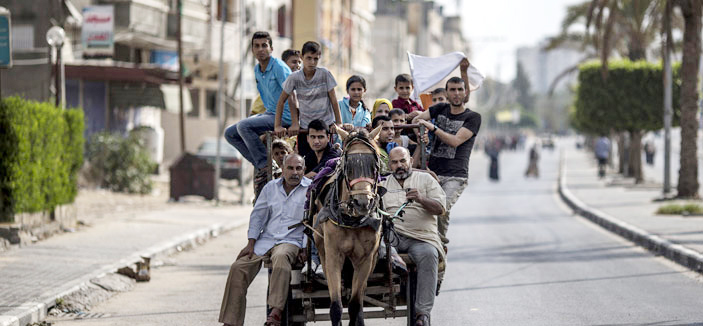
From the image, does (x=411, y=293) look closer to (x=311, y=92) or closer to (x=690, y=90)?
(x=311, y=92)

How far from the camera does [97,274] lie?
12.9m

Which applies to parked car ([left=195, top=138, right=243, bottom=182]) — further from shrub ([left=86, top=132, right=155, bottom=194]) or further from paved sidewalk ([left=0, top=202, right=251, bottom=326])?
paved sidewalk ([left=0, top=202, right=251, bottom=326])

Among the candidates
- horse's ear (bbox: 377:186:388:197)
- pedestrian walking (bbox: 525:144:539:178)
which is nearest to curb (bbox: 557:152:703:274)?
horse's ear (bbox: 377:186:388:197)

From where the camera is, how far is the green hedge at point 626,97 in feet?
129

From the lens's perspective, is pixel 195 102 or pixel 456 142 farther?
pixel 195 102

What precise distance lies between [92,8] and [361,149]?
25.3 m

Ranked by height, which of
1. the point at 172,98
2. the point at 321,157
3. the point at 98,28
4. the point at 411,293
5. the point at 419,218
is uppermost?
the point at 98,28

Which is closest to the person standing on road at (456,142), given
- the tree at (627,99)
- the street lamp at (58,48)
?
the street lamp at (58,48)

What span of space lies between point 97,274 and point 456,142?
5390 millimetres

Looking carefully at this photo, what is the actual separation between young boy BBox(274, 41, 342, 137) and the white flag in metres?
1.91

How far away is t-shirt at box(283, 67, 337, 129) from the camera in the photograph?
31.5 ft

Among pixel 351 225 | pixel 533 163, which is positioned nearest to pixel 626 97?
pixel 533 163

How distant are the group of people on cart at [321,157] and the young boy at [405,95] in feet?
0.03

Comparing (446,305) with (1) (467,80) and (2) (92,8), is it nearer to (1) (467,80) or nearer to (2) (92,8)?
(1) (467,80)
